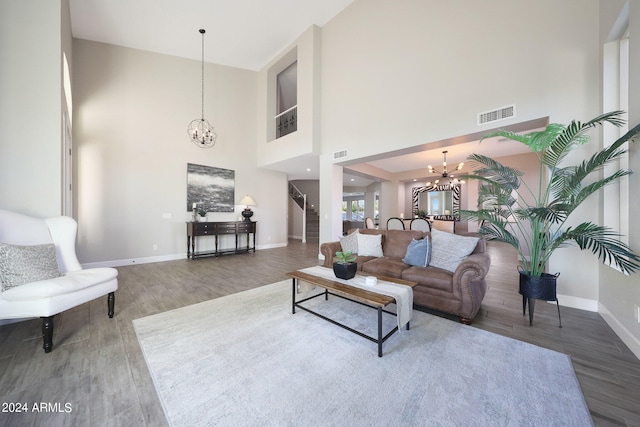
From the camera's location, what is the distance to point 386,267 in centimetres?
313

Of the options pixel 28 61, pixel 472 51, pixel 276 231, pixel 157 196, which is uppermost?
pixel 472 51

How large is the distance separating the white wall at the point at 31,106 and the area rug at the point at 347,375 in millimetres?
1895

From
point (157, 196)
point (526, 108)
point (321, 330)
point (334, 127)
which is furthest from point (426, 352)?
point (157, 196)

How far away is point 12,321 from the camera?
241 centimetres

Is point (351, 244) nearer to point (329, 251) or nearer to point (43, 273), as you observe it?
point (329, 251)

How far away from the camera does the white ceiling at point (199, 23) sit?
14.4 ft

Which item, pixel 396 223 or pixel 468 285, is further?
pixel 396 223

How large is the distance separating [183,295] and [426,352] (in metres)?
3.10

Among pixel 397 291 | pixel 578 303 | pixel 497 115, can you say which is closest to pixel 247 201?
pixel 397 291

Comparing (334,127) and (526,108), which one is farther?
(334,127)

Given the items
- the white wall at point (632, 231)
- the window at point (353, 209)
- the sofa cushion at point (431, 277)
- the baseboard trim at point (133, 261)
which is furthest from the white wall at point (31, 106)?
the window at point (353, 209)

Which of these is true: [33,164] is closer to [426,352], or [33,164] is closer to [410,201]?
[426,352]

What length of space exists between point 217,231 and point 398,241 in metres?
4.55

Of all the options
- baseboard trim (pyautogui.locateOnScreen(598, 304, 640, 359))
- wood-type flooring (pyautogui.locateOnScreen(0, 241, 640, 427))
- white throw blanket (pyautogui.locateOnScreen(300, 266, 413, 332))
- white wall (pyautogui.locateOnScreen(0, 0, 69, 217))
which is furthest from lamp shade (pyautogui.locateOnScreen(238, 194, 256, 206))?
baseboard trim (pyautogui.locateOnScreen(598, 304, 640, 359))
